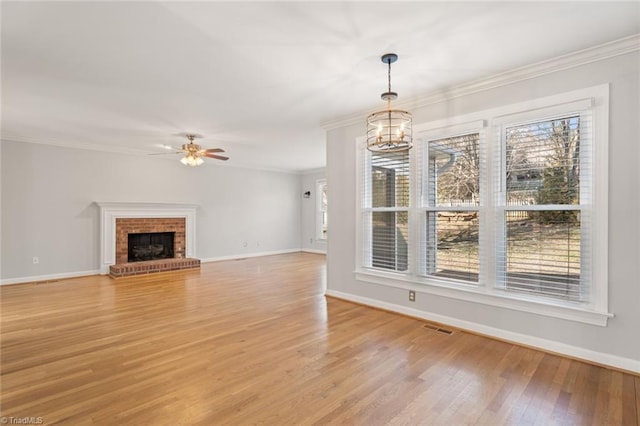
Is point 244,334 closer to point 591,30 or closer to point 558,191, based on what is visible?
point 558,191

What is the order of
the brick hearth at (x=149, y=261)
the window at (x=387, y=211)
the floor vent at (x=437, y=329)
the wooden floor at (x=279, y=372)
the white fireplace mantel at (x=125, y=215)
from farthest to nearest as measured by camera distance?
the white fireplace mantel at (x=125, y=215) < the brick hearth at (x=149, y=261) < the window at (x=387, y=211) < the floor vent at (x=437, y=329) < the wooden floor at (x=279, y=372)

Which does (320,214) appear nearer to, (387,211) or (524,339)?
(387,211)

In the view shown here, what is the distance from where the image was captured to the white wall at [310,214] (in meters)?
9.88

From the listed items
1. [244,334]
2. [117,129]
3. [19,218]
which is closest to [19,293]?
[19,218]

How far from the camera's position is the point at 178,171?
7.71m

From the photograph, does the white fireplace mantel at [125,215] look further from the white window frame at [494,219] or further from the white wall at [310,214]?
the white window frame at [494,219]

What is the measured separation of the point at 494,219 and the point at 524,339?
116 centimetres

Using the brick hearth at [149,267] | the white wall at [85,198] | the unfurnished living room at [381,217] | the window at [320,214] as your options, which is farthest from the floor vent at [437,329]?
the window at [320,214]

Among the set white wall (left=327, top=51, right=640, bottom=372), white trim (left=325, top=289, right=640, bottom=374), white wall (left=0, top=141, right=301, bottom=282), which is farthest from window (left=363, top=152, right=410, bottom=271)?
white wall (left=0, top=141, right=301, bottom=282)

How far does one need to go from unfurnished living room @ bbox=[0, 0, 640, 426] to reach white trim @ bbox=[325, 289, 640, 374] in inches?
0.7

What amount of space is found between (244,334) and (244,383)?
1001 mm

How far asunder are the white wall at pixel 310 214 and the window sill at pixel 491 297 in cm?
555

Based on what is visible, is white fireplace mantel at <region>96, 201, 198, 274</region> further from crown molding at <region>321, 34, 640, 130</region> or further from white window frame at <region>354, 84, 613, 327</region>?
crown molding at <region>321, 34, 640, 130</region>

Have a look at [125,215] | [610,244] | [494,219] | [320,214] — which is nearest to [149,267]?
[125,215]
